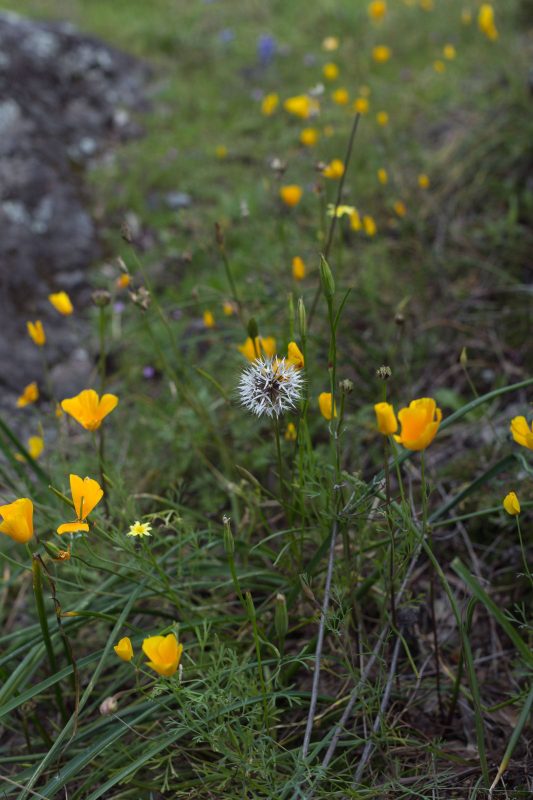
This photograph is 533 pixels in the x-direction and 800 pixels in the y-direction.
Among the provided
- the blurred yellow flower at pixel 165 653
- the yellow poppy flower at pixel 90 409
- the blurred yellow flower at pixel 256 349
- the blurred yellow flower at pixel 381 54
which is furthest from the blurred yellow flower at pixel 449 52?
the blurred yellow flower at pixel 165 653

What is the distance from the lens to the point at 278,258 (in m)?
2.87

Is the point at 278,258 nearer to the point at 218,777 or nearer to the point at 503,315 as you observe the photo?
the point at 503,315

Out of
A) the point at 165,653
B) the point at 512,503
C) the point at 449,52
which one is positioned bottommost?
the point at 165,653

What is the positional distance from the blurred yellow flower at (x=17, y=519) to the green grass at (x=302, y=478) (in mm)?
107

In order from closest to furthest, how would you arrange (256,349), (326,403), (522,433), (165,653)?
(165,653)
(522,433)
(326,403)
(256,349)

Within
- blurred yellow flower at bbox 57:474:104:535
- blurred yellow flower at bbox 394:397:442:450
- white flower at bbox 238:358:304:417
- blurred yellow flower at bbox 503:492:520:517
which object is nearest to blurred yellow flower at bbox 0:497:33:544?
blurred yellow flower at bbox 57:474:104:535

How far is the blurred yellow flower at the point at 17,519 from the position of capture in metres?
1.22

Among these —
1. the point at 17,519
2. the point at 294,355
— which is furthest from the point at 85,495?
the point at 294,355

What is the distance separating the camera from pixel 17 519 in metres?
1.22

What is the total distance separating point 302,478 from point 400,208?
1.64 meters

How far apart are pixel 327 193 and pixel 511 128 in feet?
2.71

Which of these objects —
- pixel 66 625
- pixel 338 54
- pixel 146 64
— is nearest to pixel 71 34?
pixel 146 64

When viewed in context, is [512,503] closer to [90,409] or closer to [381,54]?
[90,409]

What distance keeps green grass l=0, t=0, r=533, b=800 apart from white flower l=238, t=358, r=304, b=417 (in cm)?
9
